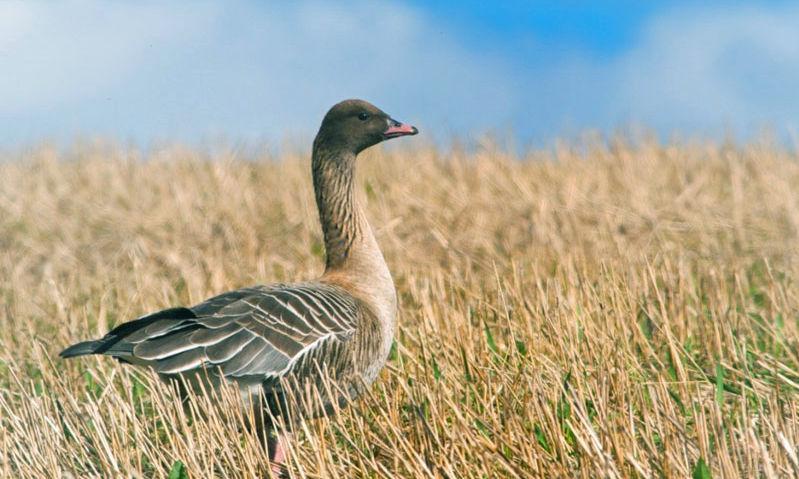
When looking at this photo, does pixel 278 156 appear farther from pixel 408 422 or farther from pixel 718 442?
pixel 718 442

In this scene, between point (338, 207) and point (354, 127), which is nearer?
point (338, 207)

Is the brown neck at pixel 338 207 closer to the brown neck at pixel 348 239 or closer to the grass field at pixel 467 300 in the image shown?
the brown neck at pixel 348 239

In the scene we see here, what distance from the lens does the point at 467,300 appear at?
795cm

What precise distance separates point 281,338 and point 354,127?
1.85 meters

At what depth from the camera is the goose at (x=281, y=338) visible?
15.9 ft

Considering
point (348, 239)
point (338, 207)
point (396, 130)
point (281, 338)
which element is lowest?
point (281, 338)

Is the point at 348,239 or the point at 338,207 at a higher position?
the point at 338,207

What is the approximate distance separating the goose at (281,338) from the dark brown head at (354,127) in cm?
59

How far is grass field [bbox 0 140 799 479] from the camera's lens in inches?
168

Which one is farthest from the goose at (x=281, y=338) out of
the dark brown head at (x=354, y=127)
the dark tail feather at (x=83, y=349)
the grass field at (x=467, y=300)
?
the dark brown head at (x=354, y=127)

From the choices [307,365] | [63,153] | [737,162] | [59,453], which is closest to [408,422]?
[307,365]

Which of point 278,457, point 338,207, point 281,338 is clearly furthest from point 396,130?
point 278,457

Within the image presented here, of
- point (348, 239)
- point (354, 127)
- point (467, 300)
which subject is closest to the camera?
point (348, 239)

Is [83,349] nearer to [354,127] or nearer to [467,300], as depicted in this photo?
[354,127]
